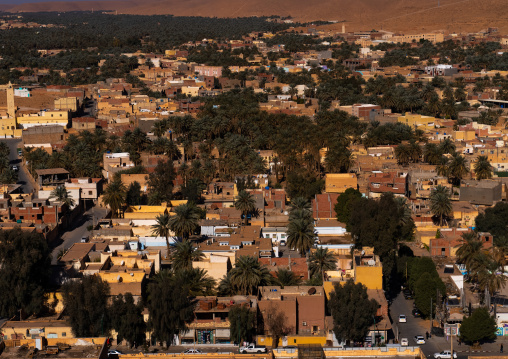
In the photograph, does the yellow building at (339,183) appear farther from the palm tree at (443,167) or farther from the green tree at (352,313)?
the green tree at (352,313)

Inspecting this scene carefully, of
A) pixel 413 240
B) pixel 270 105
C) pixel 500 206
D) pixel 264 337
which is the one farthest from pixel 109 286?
pixel 270 105

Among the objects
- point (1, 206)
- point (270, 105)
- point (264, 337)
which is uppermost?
point (270, 105)

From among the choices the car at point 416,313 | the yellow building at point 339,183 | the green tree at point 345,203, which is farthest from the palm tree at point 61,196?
the car at point 416,313

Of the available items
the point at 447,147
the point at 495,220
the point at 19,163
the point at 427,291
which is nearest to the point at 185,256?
the point at 427,291

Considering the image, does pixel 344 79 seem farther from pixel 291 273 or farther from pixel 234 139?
pixel 291 273

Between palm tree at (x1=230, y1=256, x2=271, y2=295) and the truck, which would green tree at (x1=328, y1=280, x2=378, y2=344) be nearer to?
the truck

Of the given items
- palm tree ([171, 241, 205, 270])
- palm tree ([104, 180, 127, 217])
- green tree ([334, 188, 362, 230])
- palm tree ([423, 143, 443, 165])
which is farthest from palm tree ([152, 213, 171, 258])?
palm tree ([423, 143, 443, 165])
